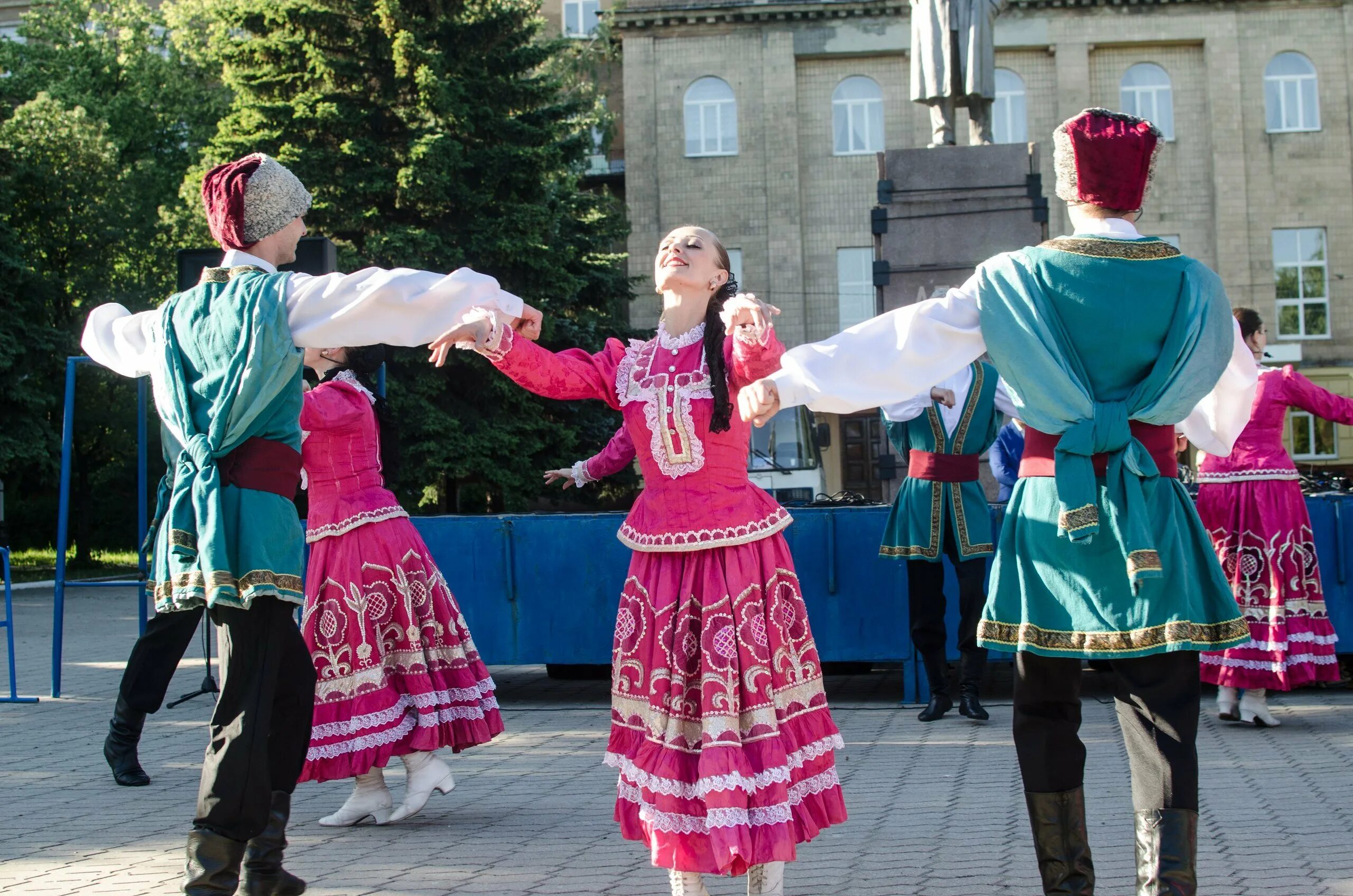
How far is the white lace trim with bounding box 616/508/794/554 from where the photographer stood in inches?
169

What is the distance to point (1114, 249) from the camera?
3801 mm

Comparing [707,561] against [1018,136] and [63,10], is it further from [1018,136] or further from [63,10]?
[63,10]

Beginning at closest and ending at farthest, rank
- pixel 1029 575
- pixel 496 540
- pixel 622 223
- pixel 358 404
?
1. pixel 1029 575
2. pixel 358 404
3. pixel 496 540
4. pixel 622 223

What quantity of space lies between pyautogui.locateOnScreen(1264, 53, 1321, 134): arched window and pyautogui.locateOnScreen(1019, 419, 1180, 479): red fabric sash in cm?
3179

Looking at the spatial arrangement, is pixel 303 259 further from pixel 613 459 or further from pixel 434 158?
pixel 434 158

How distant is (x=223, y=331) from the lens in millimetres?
4137

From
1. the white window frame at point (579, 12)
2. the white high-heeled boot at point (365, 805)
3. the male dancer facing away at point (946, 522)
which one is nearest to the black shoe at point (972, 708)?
the male dancer facing away at point (946, 522)

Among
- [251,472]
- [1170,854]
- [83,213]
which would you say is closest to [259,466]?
[251,472]

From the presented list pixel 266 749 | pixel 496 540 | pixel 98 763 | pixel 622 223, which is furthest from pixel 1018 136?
pixel 266 749

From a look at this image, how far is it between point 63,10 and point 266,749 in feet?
112

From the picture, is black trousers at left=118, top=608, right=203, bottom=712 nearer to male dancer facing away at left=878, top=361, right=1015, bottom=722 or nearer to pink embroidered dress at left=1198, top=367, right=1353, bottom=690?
male dancer facing away at left=878, top=361, right=1015, bottom=722

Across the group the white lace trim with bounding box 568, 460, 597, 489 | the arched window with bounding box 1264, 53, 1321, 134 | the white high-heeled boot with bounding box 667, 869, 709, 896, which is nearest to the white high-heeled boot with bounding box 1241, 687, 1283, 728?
the white lace trim with bounding box 568, 460, 597, 489

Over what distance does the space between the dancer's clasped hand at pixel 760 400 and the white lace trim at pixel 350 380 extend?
2659 millimetres

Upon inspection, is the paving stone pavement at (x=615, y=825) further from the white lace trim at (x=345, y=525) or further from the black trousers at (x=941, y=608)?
the white lace trim at (x=345, y=525)
